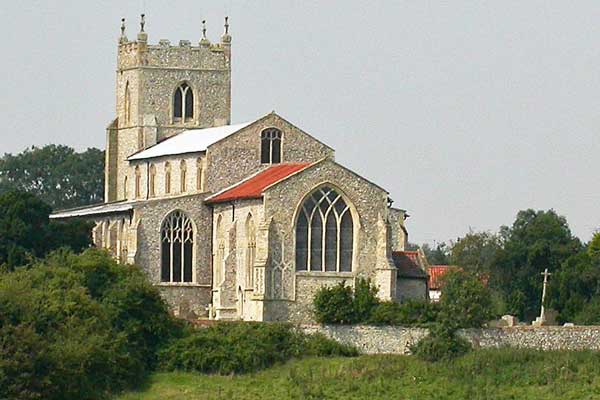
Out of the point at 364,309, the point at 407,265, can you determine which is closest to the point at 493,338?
the point at 364,309

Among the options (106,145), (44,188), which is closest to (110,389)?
(106,145)

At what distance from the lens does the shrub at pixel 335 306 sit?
85500mm

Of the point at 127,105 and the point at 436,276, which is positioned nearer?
the point at 436,276

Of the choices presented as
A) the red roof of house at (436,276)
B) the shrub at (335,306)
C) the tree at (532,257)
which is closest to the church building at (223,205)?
the shrub at (335,306)

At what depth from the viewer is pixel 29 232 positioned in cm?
9069

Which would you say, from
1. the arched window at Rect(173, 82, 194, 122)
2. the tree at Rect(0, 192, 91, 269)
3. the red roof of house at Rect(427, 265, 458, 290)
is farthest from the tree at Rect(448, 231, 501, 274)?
the tree at Rect(0, 192, 91, 269)

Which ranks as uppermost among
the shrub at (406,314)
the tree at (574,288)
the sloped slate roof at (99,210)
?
the sloped slate roof at (99,210)

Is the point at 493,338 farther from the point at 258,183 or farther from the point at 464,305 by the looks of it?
the point at 258,183

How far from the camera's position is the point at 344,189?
293ft

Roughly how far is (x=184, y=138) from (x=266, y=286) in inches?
672

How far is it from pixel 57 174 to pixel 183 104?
36.2 metres

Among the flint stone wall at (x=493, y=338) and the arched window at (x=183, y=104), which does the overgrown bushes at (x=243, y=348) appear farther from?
the arched window at (x=183, y=104)

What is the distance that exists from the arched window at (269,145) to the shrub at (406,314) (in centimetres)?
1357

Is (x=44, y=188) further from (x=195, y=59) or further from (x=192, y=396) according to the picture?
(x=192, y=396)
